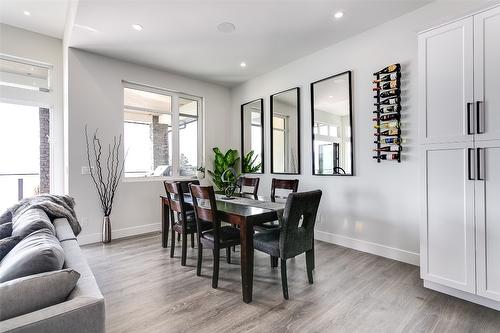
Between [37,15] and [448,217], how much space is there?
216 inches

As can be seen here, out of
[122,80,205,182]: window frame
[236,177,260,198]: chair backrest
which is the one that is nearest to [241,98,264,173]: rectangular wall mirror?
[122,80,205,182]: window frame

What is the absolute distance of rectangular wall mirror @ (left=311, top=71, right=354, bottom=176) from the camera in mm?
3572

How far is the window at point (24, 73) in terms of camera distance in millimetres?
3693

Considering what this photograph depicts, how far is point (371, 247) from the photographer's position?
335 cm

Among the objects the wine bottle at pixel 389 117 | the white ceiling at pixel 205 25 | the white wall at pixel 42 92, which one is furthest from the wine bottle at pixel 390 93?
the white wall at pixel 42 92

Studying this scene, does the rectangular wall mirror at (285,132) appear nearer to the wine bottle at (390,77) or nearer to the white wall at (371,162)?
the white wall at (371,162)

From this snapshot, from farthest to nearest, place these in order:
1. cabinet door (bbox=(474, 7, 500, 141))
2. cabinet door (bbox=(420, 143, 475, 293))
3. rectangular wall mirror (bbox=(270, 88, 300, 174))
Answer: rectangular wall mirror (bbox=(270, 88, 300, 174)), cabinet door (bbox=(420, 143, 475, 293)), cabinet door (bbox=(474, 7, 500, 141))

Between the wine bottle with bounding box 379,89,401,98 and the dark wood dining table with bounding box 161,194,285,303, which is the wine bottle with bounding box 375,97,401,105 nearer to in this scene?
the wine bottle with bounding box 379,89,401,98

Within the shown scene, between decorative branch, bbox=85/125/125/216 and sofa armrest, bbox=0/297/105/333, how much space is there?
3.42 meters

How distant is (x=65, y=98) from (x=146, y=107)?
1.21 meters

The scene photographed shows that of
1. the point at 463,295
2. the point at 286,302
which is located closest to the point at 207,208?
the point at 286,302

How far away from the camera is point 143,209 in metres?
4.50

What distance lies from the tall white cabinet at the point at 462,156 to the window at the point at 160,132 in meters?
4.04

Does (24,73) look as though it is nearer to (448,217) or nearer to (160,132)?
(160,132)
